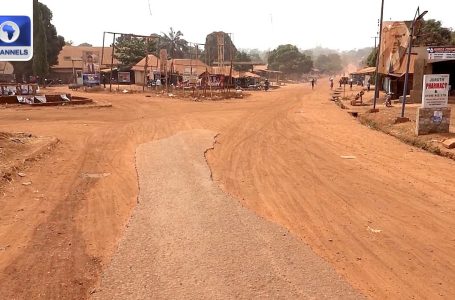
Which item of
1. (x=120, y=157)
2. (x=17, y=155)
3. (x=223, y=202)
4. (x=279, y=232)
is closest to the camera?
(x=279, y=232)

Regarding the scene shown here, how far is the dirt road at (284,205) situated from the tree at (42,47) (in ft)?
139

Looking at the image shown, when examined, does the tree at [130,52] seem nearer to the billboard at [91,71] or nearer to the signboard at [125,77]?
the signboard at [125,77]

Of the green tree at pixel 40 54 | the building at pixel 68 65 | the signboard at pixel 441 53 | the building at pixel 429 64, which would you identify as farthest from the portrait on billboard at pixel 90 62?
the signboard at pixel 441 53

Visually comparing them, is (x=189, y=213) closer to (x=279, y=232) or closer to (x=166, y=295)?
(x=279, y=232)

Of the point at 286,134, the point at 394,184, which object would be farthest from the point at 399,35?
the point at 394,184

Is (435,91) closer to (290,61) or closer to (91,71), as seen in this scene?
(91,71)

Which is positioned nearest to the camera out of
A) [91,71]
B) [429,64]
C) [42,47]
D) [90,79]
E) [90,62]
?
[429,64]

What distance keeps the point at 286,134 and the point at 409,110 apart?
33.4 feet

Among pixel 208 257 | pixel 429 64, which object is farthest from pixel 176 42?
pixel 208 257

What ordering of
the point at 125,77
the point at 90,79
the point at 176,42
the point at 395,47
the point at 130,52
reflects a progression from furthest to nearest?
the point at 176,42 → the point at 130,52 → the point at 125,77 → the point at 90,79 → the point at 395,47

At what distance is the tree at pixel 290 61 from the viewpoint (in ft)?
414

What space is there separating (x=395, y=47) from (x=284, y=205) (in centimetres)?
2826

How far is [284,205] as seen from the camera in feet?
26.2

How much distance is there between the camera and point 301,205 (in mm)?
7969
